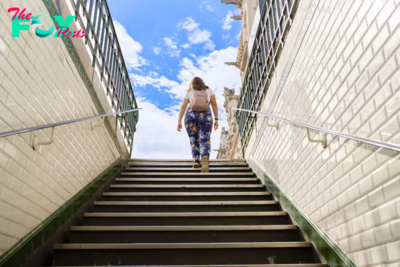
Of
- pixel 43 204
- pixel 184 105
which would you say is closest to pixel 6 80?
pixel 43 204

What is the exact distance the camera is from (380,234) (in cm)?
180

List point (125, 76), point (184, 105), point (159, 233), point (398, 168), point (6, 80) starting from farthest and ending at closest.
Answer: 1. point (125, 76)
2. point (184, 105)
3. point (159, 233)
4. point (6, 80)
5. point (398, 168)

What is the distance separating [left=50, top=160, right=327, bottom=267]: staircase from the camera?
2.73m

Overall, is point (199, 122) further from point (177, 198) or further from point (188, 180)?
point (177, 198)

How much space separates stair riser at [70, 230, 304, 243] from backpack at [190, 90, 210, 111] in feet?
7.31

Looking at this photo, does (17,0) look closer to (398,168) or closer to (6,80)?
(6,80)

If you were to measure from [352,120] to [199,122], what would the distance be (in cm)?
304

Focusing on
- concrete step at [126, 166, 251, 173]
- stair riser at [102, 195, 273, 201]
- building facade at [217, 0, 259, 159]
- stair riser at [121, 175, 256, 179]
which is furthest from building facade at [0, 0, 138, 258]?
building facade at [217, 0, 259, 159]

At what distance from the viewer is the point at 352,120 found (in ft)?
7.00

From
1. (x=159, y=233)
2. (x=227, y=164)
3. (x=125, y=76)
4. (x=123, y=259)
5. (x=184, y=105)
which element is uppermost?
(x=125, y=76)

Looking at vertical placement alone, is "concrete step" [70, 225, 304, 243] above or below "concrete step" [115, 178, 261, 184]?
below

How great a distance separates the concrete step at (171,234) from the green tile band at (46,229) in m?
0.20

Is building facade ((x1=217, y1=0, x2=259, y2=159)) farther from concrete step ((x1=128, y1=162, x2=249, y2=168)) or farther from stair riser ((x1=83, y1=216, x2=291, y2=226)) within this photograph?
stair riser ((x1=83, y1=216, x2=291, y2=226))

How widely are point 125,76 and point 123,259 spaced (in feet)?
14.2
